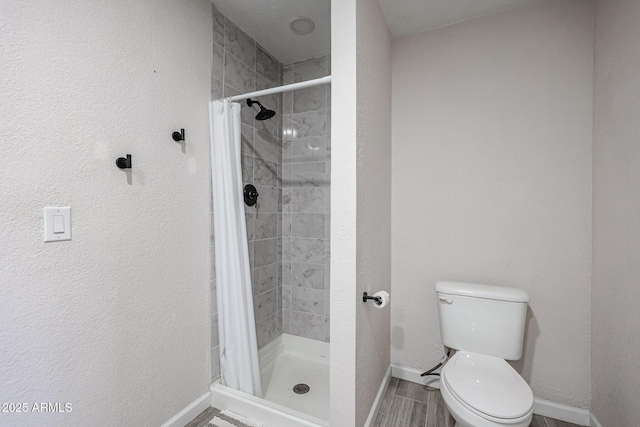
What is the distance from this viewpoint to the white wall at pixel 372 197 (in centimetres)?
128

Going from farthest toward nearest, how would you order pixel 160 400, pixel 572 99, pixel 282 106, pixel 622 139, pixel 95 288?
pixel 282 106 < pixel 572 99 < pixel 160 400 < pixel 622 139 < pixel 95 288

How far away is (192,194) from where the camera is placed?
1.54m

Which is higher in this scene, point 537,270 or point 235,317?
point 537,270

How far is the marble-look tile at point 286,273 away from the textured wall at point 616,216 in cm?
191

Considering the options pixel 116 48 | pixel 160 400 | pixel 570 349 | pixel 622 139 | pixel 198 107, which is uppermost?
pixel 116 48

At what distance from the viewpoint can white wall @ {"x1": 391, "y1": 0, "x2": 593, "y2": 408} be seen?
1.51 metres

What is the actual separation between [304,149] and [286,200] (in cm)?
44

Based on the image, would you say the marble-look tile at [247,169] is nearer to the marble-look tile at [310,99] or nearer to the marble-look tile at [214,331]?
the marble-look tile at [310,99]

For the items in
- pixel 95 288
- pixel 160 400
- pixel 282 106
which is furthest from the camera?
pixel 282 106

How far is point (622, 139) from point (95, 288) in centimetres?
238

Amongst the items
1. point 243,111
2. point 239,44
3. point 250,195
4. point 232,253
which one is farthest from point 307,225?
point 239,44

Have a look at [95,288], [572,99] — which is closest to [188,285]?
[95,288]

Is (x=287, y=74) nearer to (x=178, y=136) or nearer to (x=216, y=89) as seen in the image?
(x=216, y=89)

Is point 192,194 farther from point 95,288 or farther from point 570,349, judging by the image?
point 570,349
